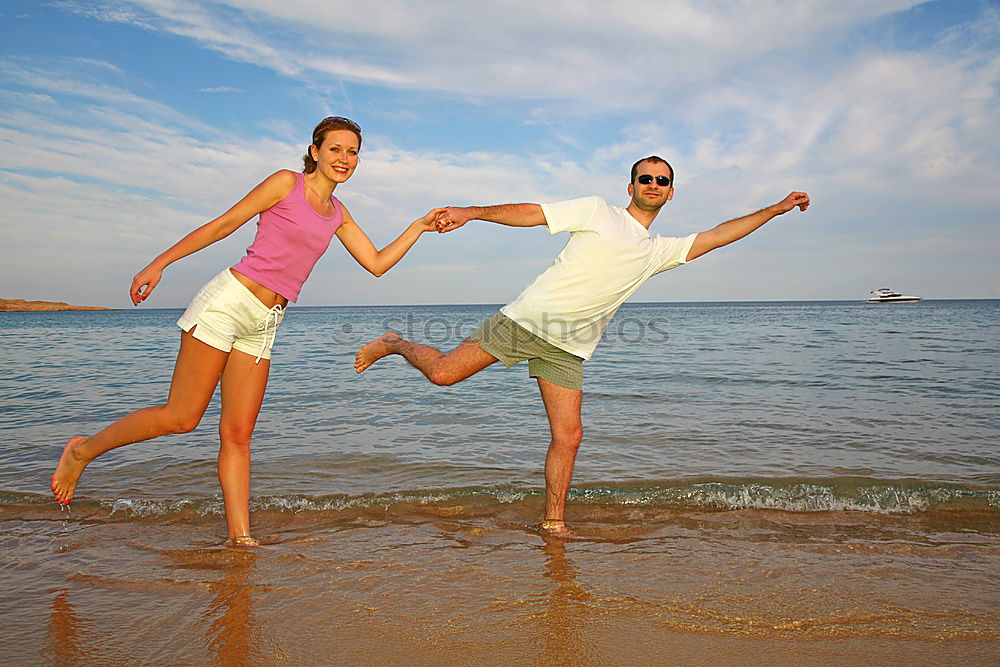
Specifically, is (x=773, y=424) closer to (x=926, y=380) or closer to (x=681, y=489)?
(x=681, y=489)

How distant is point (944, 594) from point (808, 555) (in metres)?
0.72

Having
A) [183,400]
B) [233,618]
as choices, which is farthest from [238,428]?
[233,618]

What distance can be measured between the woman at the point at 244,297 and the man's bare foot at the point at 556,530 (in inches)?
71.0

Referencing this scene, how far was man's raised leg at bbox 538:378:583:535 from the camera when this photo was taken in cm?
443

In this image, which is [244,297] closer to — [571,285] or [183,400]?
[183,400]

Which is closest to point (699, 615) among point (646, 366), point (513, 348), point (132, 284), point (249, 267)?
point (513, 348)

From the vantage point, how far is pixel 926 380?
1123cm

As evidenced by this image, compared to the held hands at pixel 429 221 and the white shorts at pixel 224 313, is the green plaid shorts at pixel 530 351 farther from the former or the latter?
the white shorts at pixel 224 313

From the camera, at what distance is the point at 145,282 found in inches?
137

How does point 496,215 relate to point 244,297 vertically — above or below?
above

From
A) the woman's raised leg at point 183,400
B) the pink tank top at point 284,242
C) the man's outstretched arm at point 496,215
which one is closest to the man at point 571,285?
the man's outstretched arm at point 496,215

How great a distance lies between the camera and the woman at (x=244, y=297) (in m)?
3.67

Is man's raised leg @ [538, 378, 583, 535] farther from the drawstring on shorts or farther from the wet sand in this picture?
the drawstring on shorts

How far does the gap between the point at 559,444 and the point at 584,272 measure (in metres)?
1.14
